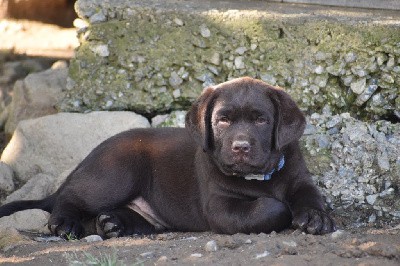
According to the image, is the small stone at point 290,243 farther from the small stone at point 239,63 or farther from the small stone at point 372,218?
the small stone at point 239,63

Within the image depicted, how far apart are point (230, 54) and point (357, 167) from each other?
56.0 inches

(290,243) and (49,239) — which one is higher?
(290,243)

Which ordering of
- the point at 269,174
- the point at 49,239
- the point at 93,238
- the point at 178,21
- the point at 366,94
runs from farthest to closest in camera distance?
the point at 178,21, the point at 366,94, the point at 49,239, the point at 93,238, the point at 269,174

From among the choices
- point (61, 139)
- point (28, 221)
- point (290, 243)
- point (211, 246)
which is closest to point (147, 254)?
point (211, 246)

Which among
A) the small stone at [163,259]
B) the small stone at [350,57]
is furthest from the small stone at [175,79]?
the small stone at [163,259]

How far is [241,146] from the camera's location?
5.78 metres

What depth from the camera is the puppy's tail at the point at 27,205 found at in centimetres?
666

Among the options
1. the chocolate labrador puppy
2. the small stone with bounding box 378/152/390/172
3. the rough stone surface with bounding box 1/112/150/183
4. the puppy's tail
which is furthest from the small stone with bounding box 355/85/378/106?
the puppy's tail

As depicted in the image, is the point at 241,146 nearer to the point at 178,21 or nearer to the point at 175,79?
the point at 175,79

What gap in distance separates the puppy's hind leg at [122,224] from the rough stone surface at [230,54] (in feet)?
4.18

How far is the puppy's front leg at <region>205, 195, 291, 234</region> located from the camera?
228 inches

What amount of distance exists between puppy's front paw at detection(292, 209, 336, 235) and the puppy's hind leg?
4.37 ft

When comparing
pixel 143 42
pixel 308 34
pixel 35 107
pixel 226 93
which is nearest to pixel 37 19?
pixel 35 107

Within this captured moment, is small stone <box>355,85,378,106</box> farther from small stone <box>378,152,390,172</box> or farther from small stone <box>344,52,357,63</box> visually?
small stone <box>378,152,390,172</box>
